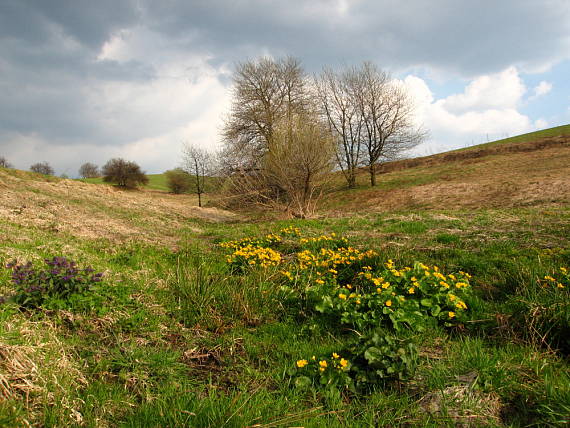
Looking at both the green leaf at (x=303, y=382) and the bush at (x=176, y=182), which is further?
the bush at (x=176, y=182)

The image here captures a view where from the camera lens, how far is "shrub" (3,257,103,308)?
3170 millimetres

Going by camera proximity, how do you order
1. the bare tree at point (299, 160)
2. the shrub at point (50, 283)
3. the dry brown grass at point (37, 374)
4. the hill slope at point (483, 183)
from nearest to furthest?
the dry brown grass at point (37, 374) → the shrub at point (50, 283) → the bare tree at point (299, 160) → the hill slope at point (483, 183)

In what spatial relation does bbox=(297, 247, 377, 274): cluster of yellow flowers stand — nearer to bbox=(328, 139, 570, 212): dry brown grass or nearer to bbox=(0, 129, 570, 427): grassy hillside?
bbox=(0, 129, 570, 427): grassy hillside

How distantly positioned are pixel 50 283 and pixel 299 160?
42.5 ft

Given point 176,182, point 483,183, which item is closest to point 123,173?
point 176,182

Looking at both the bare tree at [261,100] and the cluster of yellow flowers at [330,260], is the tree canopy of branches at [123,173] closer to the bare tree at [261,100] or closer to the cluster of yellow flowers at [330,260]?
the bare tree at [261,100]

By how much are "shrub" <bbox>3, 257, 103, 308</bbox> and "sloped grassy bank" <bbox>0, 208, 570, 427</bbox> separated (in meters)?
0.02

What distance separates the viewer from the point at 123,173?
5141cm

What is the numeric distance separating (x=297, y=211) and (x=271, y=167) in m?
2.73

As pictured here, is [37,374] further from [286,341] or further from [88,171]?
[88,171]

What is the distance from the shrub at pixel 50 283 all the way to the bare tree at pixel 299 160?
12.5 meters

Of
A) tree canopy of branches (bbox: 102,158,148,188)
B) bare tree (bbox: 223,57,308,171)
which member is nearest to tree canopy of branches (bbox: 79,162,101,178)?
tree canopy of branches (bbox: 102,158,148,188)

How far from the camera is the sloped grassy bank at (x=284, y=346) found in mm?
2018

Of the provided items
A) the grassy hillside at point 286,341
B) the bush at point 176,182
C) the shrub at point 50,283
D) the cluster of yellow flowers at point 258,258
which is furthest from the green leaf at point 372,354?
the bush at point 176,182
